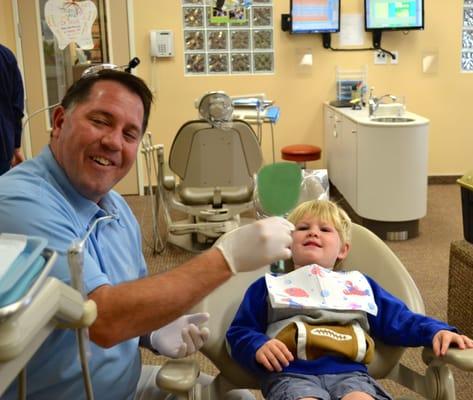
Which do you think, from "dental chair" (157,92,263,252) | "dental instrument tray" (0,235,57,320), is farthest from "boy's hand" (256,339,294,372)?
"dental chair" (157,92,263,252)

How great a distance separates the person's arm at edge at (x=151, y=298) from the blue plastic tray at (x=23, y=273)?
437 millimetres

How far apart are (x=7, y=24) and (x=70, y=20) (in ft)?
2.18

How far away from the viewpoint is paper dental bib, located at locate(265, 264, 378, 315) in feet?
4.90

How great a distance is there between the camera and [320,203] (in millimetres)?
1689

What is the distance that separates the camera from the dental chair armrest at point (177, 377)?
1208 mm

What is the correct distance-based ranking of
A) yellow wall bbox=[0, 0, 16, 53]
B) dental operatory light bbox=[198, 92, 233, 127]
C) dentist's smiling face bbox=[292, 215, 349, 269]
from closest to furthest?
dentist's smiling face bbox=[292, 215, 349, 269], dental operatory light bbox=[198, 92, 233, 127], yellow wall bbox=[0, 0, 16, 53]

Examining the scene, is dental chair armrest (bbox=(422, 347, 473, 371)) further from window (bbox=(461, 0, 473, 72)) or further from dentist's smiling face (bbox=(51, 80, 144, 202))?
window (bbox=(461, 0, 473, 72))

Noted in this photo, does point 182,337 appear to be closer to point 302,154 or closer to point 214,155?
point 214,155

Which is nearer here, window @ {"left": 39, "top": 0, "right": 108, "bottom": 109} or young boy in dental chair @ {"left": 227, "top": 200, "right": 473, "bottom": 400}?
young boy in dental chair @ {"left": 227, "top": 200, "right": 473, "bottom": 400}

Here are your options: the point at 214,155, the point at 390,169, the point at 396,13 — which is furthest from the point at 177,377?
the point at 396,13

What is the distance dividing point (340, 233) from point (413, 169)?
243 centimetres

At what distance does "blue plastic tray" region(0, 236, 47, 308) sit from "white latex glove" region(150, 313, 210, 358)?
0.72m

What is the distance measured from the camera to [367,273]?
5.52 feet

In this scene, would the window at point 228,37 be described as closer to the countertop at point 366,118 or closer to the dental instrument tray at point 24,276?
the countertop at point 366,118
